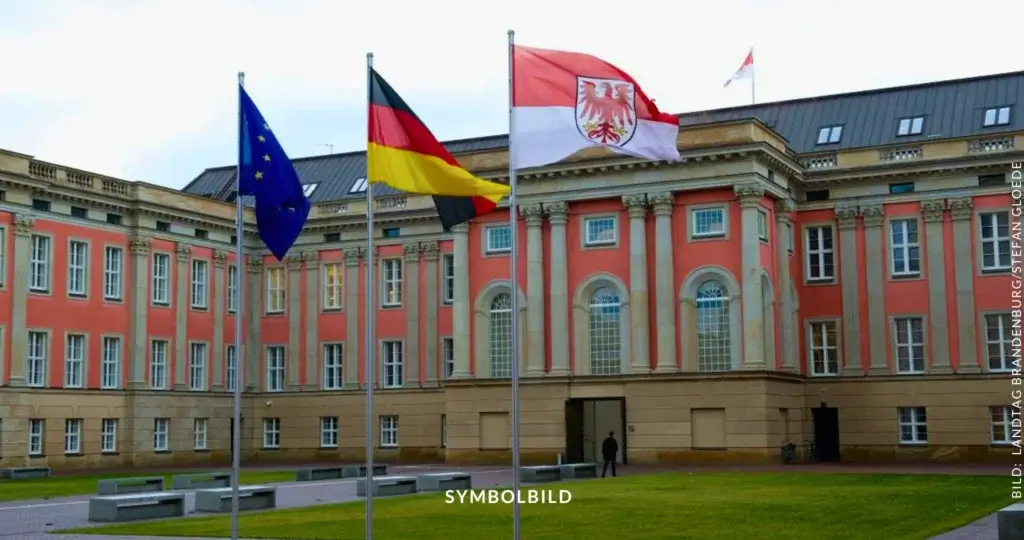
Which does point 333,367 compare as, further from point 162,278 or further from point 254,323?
point 162,278

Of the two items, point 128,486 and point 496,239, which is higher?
point 496,239

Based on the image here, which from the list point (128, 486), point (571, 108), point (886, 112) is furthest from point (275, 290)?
point (571, 108)

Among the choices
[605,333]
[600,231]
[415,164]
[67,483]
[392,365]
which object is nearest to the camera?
[415,164]

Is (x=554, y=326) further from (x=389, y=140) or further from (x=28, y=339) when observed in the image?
(x=389, y=140)

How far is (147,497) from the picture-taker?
31.6 m

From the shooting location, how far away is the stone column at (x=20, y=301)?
186 feet

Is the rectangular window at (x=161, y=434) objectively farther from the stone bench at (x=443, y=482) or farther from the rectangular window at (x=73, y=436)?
the stone bench at (x=443, y=482)

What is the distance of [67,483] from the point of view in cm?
4709

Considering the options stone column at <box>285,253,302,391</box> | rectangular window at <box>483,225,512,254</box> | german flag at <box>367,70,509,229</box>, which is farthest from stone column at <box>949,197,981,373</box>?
german flag at <box>367,70,509,229</box>

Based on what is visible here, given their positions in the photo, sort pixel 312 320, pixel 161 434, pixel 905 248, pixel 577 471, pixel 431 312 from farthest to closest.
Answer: pixel 312 320 < pixel 431 312 < pixel 161 434 < pixel 905 248 < pixel 577 471

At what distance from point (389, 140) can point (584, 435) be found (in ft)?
125

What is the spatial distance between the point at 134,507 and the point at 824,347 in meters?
37.5

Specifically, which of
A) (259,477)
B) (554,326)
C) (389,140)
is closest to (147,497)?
(389,140)

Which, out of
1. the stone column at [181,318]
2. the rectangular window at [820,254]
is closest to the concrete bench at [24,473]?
the stone column at [181,318]
